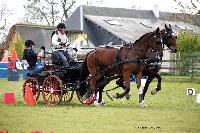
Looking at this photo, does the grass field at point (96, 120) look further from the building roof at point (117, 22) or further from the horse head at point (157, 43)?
the building roof at point (117, 22)

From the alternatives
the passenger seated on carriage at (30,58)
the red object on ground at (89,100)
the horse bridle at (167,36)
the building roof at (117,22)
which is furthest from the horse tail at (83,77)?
the building roof at (117,22)

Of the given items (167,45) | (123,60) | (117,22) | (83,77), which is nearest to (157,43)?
(167,45)

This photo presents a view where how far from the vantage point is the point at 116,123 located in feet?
41.3

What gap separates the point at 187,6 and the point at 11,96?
61.6ft

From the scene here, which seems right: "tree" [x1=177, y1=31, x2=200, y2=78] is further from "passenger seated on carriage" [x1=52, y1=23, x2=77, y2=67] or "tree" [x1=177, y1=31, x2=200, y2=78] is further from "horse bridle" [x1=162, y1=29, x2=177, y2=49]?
"horse bridle" [x1=162, y1=29, x2=177, y2=49]

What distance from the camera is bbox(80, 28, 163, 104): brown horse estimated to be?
57.2ft

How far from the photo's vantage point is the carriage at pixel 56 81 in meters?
18.2

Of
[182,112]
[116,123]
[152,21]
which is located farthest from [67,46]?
[152,21]

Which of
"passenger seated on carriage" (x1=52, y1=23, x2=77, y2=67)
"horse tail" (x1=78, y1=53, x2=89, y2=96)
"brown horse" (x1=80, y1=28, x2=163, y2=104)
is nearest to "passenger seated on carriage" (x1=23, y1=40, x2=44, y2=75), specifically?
"passenger seated on carriage" (x1=52, y1=23, x2=77, y2=67)

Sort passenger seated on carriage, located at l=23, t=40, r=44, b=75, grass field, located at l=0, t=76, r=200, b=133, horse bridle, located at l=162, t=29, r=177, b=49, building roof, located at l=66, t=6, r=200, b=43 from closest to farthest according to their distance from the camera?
Answer: grass field, located at l=0, t=76, r=200, b=133 → horse bridle, located at l=162, t=29, r=177, b=49 → passenger seated on carriage, located at l=23, t=40, r=44, b=75 → building roof, located at l=66, t=6, r=200, b=43

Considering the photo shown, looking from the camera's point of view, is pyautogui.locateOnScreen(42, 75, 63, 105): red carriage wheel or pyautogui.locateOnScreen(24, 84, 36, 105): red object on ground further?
pyautogui.locateOnScreen(24, 84, 36, 105): red object on ground

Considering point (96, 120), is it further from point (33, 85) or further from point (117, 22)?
point (117, 22)

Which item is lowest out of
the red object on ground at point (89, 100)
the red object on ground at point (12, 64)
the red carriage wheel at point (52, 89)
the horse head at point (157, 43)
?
the red object on ground at point (89, 100)

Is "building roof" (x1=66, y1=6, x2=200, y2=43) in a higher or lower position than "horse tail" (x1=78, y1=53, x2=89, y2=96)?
higher
